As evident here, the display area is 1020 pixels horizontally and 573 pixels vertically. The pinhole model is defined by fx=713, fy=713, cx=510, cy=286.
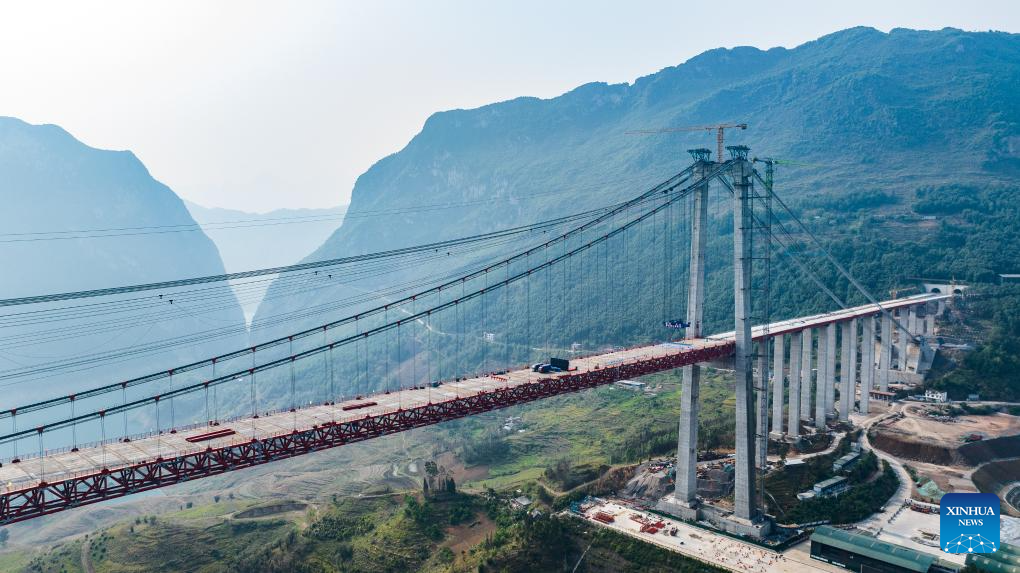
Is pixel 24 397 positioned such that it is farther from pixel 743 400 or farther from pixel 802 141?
pixel 802 141

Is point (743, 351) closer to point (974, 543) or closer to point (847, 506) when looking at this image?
point (847, 506)

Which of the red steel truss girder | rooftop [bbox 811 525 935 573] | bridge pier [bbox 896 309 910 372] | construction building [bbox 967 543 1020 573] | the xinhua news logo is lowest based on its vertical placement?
construction building [bbox 967 543 1020 573]

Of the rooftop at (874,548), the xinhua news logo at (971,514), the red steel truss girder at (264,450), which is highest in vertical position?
the red steel truss girder at (264,450)

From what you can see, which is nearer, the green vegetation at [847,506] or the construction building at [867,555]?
the construction building at [867,555]

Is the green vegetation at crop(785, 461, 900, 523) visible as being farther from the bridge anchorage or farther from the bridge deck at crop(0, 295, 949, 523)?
the bridge deck at crop(0, 295, 949, 523)

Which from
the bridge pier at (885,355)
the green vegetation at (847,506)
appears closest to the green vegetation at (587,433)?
the green vegetation at (847,506)

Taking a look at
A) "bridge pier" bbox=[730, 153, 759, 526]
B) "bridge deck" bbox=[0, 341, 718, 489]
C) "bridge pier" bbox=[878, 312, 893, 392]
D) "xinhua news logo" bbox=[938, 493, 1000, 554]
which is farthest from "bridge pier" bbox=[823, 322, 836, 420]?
"xinhua news logo" bbox=[938, 493, 1000, 554]

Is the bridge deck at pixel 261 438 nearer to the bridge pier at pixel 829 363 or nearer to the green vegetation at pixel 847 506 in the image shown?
the green vegetation at pixel 847 506
